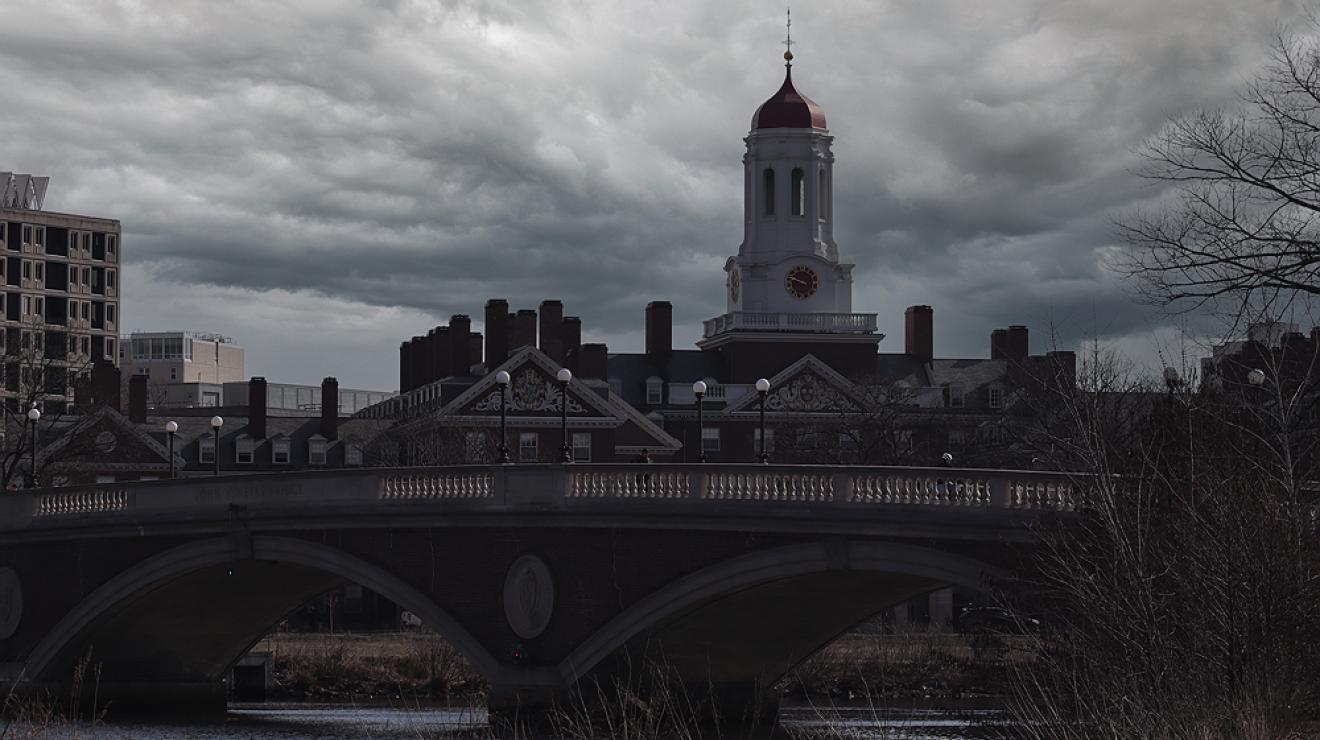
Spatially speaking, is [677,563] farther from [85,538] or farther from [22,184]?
[22,184]

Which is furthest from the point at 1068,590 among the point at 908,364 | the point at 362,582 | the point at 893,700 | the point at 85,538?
the point at 908,364

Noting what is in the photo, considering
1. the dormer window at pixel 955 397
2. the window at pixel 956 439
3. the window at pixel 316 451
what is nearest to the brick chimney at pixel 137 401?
the window at pixel 316 451

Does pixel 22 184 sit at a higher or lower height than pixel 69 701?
higher

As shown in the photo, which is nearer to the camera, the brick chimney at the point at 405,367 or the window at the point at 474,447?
the window at the point at 474,447

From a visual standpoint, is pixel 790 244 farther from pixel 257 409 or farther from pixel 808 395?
pixel 257 409

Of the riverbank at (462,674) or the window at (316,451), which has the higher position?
the window at (316,451)

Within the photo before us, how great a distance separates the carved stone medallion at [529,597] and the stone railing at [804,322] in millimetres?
66171

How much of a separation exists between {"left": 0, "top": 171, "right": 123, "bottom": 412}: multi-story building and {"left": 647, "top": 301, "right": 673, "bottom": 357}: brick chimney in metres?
33.1

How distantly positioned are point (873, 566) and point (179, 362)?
156883 millimetres

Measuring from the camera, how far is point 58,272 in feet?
444

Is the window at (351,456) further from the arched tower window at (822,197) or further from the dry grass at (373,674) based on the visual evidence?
the dry grass at (373,674)

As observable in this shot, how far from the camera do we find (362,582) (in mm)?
45531

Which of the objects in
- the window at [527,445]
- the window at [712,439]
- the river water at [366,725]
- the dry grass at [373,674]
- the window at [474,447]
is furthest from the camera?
the window at [712,439]

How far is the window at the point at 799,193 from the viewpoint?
110 metres
